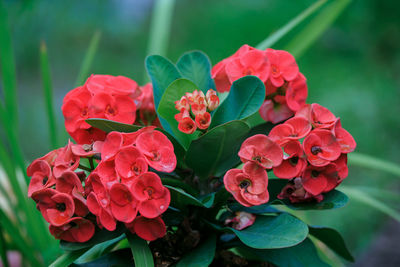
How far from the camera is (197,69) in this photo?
2.51 ft

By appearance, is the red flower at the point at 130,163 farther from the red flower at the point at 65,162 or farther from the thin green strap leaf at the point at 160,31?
the thin green strap leaf at the point at 160,31

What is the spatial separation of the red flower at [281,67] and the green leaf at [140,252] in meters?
0.35

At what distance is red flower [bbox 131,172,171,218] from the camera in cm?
55

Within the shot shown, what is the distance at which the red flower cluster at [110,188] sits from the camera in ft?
1.81

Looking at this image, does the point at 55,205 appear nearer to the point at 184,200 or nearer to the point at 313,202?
the point at 184,200

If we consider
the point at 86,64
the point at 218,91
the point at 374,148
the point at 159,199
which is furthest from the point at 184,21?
the point at 159,199

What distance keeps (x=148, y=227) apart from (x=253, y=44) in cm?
260

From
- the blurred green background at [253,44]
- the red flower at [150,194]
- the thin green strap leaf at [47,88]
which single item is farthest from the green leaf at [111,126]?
the blurred green background at [253,44]

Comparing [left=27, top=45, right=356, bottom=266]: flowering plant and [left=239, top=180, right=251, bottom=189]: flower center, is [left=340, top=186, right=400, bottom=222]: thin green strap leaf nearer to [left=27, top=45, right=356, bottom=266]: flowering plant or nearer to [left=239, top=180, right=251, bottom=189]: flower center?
[left=27, top=45, right=356, bottom=266]: flowering plant

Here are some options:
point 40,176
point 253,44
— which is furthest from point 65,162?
point 253,44

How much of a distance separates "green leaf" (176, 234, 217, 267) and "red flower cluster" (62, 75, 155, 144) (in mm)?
250

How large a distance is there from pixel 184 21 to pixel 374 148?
2.56 meters

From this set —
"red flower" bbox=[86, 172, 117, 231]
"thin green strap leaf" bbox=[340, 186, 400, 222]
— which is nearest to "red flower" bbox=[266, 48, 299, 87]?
"red flower" bbox=[86, 172, 117, 231]

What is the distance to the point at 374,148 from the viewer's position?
2.64 meters
